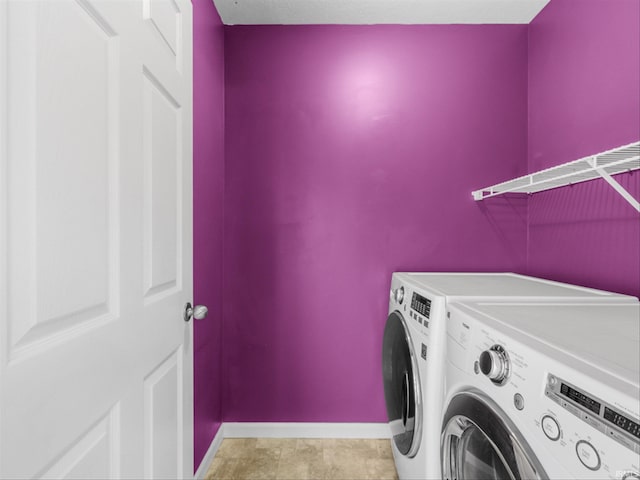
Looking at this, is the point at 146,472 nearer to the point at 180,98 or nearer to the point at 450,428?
the point at 450,428

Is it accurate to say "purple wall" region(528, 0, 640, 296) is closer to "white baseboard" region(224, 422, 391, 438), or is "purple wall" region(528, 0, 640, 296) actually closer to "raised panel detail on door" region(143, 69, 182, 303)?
"white baseboard" region(224, 422, 391, 438)

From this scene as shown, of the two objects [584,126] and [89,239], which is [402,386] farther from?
[584,126]

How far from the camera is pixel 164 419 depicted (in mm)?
992

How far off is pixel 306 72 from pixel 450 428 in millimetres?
1860

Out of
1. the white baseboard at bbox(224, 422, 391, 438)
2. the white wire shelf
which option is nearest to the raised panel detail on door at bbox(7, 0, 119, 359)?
the white wire shelf

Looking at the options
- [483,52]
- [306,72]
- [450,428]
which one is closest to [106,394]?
[450,428]

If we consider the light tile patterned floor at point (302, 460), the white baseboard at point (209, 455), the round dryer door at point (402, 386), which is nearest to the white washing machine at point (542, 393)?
the round dryer door at point (402, 386)

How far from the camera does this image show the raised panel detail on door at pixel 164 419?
900 mm

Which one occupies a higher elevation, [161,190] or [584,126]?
[584,126]

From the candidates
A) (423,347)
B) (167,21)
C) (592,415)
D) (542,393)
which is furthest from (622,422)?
(167,21)

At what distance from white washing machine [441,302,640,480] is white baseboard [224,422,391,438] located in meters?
1.09

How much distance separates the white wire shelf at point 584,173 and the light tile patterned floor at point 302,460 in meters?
1.49

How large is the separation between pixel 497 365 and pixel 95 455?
823 millimetres

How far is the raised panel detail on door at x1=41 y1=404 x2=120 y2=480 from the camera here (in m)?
0.60
